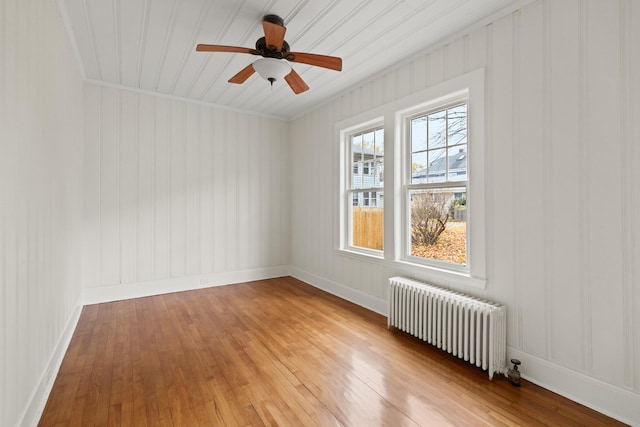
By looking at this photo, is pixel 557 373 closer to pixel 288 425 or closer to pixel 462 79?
pixel 288 425

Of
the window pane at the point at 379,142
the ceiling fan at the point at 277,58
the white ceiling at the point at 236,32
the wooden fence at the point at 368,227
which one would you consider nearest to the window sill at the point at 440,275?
the wooden fence at the point at 368,227

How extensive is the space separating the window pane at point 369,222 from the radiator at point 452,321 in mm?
805

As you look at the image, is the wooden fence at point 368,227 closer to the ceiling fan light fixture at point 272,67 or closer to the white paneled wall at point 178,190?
the white paneled wall at point 178,190

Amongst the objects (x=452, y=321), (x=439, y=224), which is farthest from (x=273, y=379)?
(x=439, y=224)

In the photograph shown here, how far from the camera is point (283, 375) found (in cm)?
232

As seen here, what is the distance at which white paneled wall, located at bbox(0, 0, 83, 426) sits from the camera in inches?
56.2

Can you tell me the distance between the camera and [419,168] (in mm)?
3238

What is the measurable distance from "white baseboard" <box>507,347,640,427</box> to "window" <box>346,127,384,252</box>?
1.86m

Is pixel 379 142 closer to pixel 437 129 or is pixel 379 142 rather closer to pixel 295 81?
pixel 437 129

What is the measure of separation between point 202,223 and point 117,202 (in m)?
1.15

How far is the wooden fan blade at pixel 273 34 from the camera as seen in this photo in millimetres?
2159

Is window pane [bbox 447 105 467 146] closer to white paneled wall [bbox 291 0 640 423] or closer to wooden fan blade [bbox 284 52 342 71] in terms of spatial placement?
white paneled wall [bbox 291 0 640 423]

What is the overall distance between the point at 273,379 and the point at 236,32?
291cm

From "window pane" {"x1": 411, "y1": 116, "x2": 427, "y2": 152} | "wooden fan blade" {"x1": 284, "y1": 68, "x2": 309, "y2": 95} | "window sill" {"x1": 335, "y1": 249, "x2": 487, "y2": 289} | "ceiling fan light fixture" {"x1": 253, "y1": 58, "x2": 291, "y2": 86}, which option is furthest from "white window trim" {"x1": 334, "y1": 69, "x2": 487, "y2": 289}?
"ceiling fan light fixture" {"x1": 253, "y1": 58, "x2": 291, "y2": 86}
